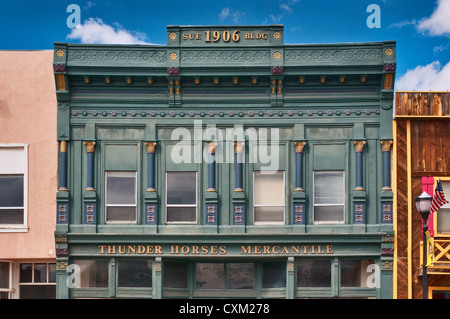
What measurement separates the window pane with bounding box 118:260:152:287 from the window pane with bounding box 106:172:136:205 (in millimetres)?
1923

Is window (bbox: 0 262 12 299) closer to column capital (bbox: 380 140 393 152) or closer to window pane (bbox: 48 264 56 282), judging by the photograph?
window pane (bbox: 48 264 56 282)

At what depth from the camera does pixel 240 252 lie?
21562 mm

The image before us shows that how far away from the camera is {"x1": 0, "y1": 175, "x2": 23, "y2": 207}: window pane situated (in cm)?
→ 2189

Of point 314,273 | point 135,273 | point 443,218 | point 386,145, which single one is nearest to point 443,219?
point 443,218

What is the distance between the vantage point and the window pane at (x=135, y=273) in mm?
21766

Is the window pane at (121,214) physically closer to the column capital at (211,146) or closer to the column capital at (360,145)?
the column capital at (211,146)

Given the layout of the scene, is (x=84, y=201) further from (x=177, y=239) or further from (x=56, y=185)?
(x=177, y=239)

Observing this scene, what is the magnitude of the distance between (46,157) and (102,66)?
132 inches

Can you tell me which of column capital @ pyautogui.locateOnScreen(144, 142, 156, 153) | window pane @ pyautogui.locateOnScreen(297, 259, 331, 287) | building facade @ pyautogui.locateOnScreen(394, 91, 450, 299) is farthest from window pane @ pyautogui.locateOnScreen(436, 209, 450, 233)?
column capital @ pyautogui.locateOnScreen(144, 142, 156, 153)

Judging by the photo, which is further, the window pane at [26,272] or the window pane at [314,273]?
the window pane at [26,272]

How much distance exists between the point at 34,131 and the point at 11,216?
108 inches

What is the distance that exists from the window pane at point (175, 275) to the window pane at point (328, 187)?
4676mm

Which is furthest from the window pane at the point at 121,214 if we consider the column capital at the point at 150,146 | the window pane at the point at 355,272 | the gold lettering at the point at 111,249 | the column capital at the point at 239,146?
the window pane at the point at 355,272
